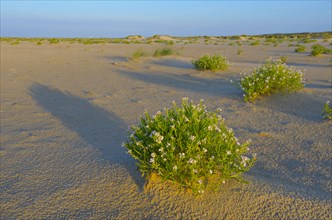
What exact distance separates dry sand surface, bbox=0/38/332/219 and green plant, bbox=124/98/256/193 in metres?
0.16

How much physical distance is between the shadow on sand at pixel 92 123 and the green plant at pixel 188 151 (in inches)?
12.8

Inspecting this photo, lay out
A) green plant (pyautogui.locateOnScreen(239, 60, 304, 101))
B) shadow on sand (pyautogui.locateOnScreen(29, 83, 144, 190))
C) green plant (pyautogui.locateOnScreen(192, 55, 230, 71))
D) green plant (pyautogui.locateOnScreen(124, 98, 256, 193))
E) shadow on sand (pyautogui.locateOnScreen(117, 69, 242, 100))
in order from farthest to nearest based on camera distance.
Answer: green plant (pyautogui.locateOnScreen(192, 55, 230, 71))
shadow on sand (pyautogui.locateOnScreen(117, 69, 242, 100))
green plant (pyautogui.locateOnScreen(239, 60, 304, 101))
shadow on sand (pyautogui.locateOnScreen(29, 83, 144, 190))
green plant (pyautogui.locateOnScreen(124, 98, 256, 193))

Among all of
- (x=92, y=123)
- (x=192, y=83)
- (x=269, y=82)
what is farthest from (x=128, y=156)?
(x=192, y=83)

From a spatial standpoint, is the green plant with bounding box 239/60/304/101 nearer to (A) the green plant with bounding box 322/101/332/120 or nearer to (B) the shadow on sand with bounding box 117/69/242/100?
(B) the shadow on sand with bounding box 117/69/242/100

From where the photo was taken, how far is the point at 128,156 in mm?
4090

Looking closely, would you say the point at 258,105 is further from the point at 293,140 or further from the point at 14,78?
the point at 14,78

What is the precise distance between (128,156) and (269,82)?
4.25 meters

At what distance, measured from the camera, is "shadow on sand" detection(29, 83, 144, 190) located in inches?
161

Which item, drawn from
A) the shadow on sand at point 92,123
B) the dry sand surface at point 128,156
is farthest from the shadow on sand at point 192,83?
→ the shadow on sand at point 92,123

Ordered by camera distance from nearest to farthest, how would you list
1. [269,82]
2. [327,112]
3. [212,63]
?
1. [327,112]
2. [269,82]
3. [212,63]

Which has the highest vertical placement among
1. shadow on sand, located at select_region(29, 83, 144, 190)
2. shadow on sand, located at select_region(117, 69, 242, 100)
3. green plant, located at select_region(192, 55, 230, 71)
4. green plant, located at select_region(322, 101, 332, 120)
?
green plant, located at select_region(192, 55, 230, 71)

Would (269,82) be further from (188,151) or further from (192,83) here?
(188,151)

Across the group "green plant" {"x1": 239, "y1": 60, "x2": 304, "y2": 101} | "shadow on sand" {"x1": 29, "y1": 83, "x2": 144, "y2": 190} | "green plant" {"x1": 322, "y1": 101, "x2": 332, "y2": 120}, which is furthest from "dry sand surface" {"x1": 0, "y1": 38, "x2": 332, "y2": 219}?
"green plant" {"x1": 239, "y1": 60, "x2": 304, "y2": 101}

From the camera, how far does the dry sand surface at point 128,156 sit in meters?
3.04
